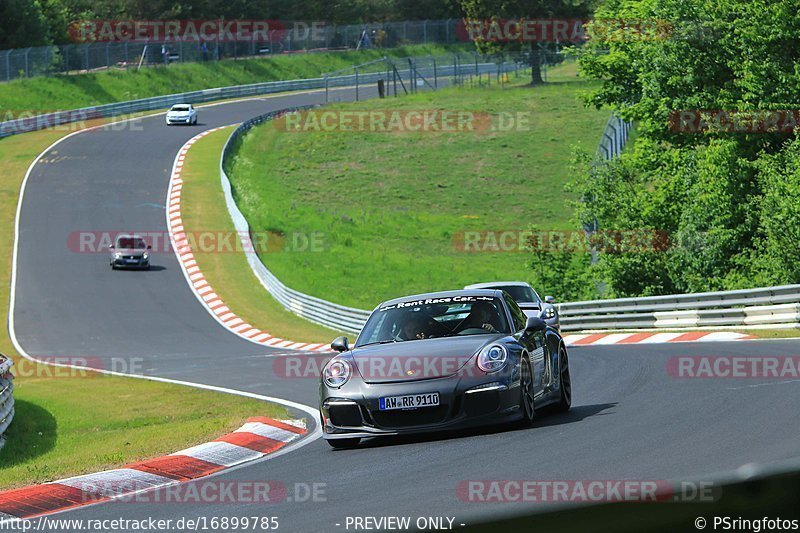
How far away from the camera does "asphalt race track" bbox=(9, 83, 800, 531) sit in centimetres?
758

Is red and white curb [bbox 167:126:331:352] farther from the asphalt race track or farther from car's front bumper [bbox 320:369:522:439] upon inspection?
car's front bumper [bbox 320:369:522:439]

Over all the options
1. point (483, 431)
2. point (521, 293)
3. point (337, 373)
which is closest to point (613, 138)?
point (521, 293)

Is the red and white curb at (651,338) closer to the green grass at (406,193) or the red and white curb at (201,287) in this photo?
the red and white curb at (201,287)

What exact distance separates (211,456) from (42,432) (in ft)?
20.8

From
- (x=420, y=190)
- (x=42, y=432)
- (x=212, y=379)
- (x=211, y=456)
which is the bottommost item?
(x=420, y=190)

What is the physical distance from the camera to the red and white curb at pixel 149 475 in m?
8.61

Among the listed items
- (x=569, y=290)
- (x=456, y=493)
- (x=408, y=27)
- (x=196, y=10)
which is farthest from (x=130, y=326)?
(x=408, y=27)

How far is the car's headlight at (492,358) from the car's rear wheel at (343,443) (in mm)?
1288

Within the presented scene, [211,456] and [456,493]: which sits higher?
[456,493]

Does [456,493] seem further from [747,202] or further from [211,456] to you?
[747,202]

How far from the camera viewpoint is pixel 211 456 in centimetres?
1093

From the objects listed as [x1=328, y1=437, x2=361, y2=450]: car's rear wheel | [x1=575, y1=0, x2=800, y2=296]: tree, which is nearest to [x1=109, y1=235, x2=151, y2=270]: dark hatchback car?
[x1=575, y1=0, x2=800, y2=296]: tree

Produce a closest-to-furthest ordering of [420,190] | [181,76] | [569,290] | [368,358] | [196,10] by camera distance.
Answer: [368,358], [569,290], [420,190], [181,76], [196,10]

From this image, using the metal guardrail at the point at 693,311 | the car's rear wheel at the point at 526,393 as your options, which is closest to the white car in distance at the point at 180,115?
the metal guardrail at the point at 693,311
